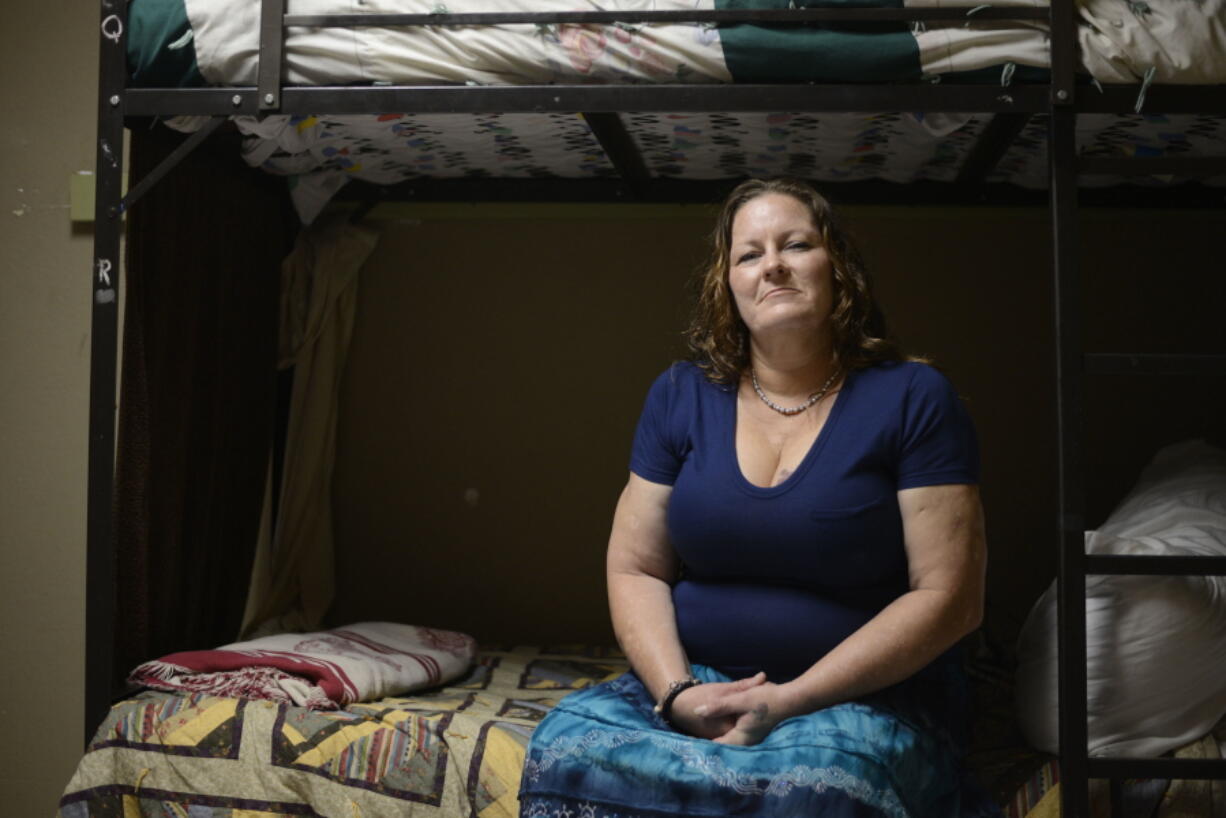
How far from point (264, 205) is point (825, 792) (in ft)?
7.67

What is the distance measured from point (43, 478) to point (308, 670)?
1.41 m

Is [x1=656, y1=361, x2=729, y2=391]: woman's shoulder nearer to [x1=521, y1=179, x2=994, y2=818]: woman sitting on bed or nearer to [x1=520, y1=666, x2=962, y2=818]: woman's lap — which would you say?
[x1=521, y1=179, x2=994, y2=818]: woman sitting on bed

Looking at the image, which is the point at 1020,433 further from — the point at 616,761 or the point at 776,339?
the point at 616,761

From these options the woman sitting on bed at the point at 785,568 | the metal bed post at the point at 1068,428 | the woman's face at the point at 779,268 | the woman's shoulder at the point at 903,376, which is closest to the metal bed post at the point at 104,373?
the woman sitting on bed at the point at 785,568

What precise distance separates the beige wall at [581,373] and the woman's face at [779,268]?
115 cm

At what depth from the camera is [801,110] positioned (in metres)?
2.21

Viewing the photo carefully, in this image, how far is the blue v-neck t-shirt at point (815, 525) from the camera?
2.01m

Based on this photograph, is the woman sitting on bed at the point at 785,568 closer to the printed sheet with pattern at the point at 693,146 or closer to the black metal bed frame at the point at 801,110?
the black metal bed frame at the point at 801,110

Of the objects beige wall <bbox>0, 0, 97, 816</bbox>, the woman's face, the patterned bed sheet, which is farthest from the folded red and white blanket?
the woman's face

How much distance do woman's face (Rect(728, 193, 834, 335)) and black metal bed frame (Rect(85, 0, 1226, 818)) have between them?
0.68 ft

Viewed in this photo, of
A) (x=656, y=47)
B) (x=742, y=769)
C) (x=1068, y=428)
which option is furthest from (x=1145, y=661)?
(x=656, y=47)

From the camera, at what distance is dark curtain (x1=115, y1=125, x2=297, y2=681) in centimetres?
263

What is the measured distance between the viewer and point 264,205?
10.7 ft

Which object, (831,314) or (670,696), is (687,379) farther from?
(670,696)
